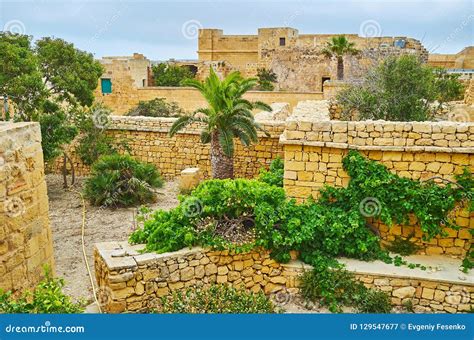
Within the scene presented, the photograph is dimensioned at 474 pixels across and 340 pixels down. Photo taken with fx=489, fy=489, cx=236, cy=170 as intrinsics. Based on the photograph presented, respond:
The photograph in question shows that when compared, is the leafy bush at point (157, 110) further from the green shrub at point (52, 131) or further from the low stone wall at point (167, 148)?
the green shrub at point (52, 131)

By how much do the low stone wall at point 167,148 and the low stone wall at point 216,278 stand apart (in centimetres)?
541

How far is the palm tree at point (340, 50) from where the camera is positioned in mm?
28469

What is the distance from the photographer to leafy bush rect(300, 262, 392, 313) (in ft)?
24.6

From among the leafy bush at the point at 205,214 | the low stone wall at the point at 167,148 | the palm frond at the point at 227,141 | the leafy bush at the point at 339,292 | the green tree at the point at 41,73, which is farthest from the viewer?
the low stone wall at the point at 167,148

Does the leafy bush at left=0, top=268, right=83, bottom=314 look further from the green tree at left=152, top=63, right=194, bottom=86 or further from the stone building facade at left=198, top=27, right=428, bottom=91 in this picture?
the green tree at left=152, top=63, right=194, bottom=86

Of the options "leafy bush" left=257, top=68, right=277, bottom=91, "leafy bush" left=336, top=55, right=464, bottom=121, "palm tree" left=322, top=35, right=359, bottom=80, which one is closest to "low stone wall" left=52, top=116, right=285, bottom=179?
"leafy bush" left=336, top=55, right=464, bottom=121

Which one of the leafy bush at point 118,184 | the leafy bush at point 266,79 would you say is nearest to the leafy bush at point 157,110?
the leafy bush at point 118,184

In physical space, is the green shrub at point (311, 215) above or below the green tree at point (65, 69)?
below

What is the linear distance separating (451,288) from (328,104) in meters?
6.94

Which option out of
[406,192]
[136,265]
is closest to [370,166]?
[406,192]

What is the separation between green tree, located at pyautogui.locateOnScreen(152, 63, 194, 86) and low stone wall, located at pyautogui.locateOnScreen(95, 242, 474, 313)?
27.6 metres

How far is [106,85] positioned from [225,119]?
19.5 meters

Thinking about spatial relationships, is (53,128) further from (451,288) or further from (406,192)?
(451,288)

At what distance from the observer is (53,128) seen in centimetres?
1241
